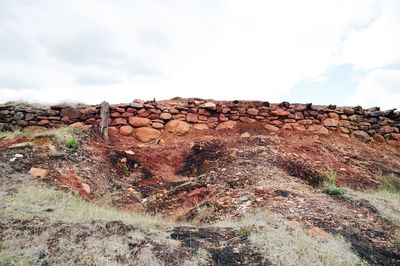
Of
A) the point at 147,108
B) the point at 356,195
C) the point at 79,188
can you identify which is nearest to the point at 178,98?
the point at 147,108

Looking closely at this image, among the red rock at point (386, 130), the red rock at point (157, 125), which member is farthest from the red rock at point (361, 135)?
the red rock at point (157, 125)

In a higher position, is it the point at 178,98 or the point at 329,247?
the point at 178,98

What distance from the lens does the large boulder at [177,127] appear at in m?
8.68

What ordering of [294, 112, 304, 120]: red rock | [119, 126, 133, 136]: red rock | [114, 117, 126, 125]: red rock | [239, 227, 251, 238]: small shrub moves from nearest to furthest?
1. [239, 227, 251, 238]: small shrub
2. [119, 126, 133, 136]: red rock
3. [114, 117, 126, 125]: red rock
4. [294, 112, 304, 120]: red rock

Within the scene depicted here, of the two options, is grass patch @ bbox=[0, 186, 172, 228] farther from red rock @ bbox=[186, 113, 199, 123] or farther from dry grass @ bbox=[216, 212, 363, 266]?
red rock @ bbox=[186, 113, 199, 123]

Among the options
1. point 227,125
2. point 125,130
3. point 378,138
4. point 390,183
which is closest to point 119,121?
point 125,130

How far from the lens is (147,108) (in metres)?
8.93

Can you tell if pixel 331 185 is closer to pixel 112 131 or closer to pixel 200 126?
pixel 200 126

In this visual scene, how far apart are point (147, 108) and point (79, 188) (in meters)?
3.68

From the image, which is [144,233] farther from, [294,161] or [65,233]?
[294,161]

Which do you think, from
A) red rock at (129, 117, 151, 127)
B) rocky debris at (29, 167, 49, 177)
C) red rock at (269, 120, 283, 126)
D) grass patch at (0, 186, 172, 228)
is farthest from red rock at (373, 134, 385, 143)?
rocky debris at (29, 167, 49, 177)

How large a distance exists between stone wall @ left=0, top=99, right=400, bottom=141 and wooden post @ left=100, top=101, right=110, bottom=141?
218 mm

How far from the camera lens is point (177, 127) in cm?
873

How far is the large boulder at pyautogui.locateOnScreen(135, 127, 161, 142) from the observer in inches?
336
